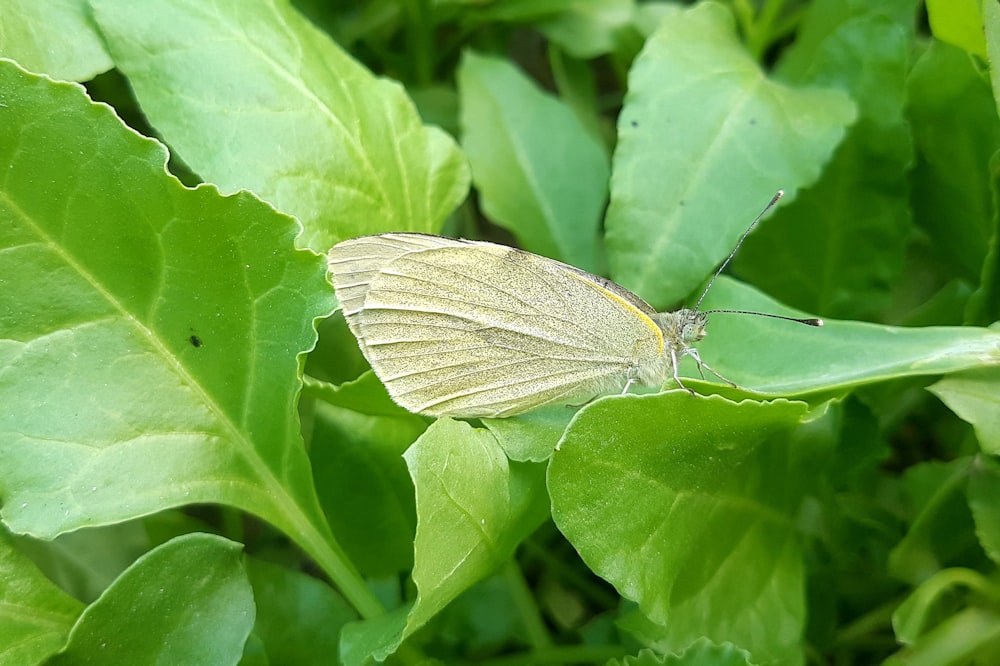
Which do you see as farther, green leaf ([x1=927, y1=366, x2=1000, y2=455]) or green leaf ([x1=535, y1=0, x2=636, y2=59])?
green leaf ([x1=535, y1=0, x2=636, y2=59])

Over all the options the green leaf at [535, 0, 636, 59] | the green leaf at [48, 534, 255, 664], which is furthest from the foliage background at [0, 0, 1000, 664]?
the green leaf at [535, 0, 636, 59]

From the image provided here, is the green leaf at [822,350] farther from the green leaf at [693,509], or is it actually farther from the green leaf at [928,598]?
the green leaf at [928,598]

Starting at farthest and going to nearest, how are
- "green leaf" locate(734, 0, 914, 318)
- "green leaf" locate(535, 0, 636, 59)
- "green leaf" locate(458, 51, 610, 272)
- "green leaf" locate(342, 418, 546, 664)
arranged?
"green leaf" locate(535, 0, 636, 59) < "green leaf" locate(458, 51, 610, 272) < "green leaf" locate(734, 0, 914, 318) < "green leaf" locate(342, 418, 546, 664)

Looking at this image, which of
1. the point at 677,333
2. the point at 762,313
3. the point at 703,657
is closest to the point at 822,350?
the point at 762,313

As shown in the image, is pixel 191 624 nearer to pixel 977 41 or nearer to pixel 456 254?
pixel 456 254

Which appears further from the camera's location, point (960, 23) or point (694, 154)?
point (694, 154)

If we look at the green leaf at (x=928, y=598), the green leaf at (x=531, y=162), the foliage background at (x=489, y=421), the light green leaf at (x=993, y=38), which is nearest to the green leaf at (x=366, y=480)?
the foliage background at (x=489, y=421)

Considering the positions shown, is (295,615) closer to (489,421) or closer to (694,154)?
(489,421)

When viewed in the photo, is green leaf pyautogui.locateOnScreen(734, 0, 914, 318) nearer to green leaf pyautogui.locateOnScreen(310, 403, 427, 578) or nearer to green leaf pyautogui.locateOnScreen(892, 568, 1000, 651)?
green leaf pyautogui.locateOnScreen(892, 568, 1000, 651)
